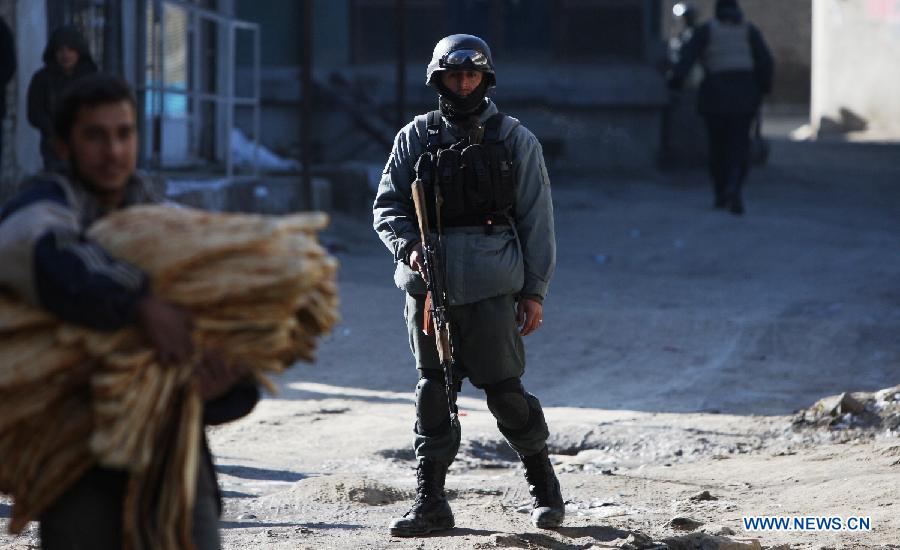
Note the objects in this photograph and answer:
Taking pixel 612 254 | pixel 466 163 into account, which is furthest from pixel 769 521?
pixel 612 254

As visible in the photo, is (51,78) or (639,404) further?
(51,78)

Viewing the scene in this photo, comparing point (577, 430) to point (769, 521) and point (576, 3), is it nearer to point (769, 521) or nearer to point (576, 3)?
point (769, 521)

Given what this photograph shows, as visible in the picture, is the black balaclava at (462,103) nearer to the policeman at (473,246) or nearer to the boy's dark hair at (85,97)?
the policeman at (473,246)

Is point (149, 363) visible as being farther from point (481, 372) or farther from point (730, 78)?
point (730, 78)

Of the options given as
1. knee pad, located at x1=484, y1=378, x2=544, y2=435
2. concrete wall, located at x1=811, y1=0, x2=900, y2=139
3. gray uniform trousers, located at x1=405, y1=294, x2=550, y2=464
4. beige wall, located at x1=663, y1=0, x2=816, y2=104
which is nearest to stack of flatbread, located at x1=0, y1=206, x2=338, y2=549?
gray uniform trousers, located at x1=405, y1=294, x2=550, y2=464

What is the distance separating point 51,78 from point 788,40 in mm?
28980

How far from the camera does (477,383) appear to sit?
4934 millimetres

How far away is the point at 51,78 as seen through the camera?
8.56 m

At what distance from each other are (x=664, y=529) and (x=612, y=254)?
7.77 metres

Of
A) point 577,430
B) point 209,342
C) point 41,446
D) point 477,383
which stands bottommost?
point 577,430

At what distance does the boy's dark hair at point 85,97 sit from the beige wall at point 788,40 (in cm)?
3284

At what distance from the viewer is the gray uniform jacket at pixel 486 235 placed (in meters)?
4.77

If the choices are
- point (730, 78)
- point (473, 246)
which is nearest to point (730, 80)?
point (730, 78)

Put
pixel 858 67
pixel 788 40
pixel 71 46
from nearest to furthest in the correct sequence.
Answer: pixel 71 46 < pixel 858 67 < pixel 788 40
